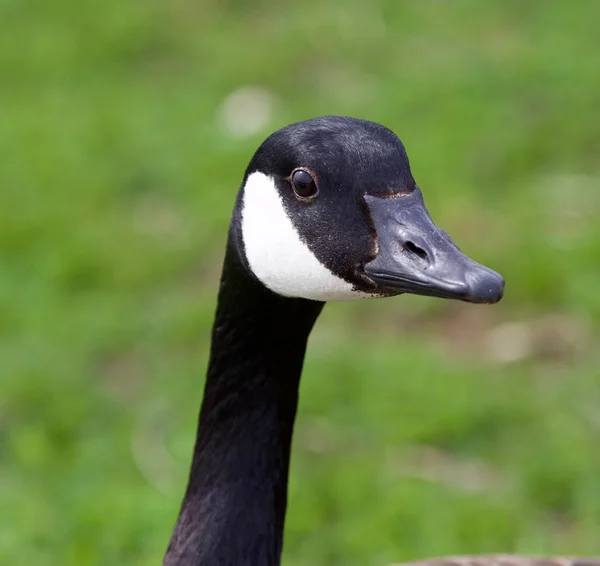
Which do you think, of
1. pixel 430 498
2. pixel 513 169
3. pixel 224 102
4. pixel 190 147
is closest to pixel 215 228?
pixel 190 147

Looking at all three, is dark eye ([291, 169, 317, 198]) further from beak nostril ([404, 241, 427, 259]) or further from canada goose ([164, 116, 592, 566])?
beak nostril ([404, 241, 427, 259])

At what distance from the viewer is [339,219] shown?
5.90 ft

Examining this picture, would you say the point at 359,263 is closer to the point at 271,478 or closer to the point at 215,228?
the point at 271,478

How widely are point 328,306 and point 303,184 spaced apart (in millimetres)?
2387

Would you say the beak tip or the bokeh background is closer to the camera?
the beak tip

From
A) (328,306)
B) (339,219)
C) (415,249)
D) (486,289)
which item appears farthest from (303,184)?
(328,306)

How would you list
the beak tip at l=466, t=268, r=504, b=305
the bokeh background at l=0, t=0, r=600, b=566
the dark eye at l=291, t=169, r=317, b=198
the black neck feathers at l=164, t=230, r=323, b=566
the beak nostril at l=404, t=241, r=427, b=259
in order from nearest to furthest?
1. the beak tip at l=466, t=268, r=504, b=305
2. the beak nostril at l=404, t=241, r=427, b=259
3. the dark eye at l=291, t=169, r=317, b=198
4. the black neck feathers at l=164, t=230, r=323, b=566
5. the bokeh background at l=0, t=0, r=600, b=566

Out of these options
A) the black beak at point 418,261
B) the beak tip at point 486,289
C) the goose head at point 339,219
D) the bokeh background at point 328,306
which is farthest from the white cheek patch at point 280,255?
the bokeh background at point 328,306

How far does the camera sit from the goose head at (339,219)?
1703 millimetres

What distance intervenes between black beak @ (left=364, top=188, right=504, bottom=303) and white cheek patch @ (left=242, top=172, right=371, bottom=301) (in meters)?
0.11

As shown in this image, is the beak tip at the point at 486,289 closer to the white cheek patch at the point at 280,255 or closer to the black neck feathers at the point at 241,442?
the white cheek patch at the point at 280,255

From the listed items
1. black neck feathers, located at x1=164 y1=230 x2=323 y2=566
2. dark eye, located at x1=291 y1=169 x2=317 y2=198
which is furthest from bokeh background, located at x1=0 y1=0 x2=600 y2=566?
dark eye, located at x1=291 y1=169 x2=317 y2=198

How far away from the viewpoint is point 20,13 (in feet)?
20.4

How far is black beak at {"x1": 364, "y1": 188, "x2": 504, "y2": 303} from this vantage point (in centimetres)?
158
